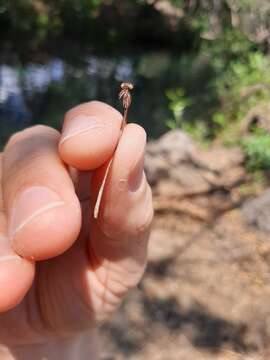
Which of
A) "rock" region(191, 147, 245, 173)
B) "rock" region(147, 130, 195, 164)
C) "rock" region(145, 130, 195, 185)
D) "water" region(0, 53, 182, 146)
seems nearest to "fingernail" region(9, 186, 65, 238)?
"rock" region(145, 130, 195, 185)

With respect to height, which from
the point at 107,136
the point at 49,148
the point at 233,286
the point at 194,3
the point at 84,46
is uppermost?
the point at 107,136

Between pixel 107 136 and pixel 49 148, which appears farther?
pixel 49 148

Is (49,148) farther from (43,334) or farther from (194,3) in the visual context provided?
(194,3)

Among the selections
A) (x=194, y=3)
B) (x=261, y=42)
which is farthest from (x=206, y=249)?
(x=194, y=3)

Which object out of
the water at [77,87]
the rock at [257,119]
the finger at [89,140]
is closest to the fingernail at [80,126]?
the finger at [89,140]

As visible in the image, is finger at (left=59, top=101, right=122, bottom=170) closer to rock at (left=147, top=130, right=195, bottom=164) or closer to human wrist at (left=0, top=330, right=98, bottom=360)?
human wrist at (left=0, top=330, right=98, bottom=360)

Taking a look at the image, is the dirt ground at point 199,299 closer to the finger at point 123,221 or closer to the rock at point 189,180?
the rock at point 189,180

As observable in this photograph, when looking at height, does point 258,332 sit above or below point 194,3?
above
